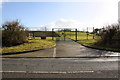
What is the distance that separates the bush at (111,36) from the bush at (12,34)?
8.99 metres

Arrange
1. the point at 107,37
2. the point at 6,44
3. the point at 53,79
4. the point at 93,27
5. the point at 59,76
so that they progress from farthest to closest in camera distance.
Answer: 1. the point at 93,27
2. the point at 107,37
3. the point at 6,44
4. the point at 59,76
5. the point at 53,79

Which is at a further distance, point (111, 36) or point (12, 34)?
point (111, 36)

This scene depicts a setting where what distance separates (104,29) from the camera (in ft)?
56.7

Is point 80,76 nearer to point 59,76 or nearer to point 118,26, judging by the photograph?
point 59,76

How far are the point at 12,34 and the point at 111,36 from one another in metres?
11.0

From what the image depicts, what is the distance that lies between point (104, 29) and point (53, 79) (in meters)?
13.6

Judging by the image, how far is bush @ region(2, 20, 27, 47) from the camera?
51.6 ft

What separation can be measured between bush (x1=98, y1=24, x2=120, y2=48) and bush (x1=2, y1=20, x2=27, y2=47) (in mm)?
8985

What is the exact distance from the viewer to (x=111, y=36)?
54.0 feet

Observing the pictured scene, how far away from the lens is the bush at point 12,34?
619 inches

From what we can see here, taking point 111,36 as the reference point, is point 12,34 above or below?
above

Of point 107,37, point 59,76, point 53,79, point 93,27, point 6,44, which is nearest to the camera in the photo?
point 53,79

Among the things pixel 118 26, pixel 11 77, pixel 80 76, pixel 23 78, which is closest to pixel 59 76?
pixel 80 76

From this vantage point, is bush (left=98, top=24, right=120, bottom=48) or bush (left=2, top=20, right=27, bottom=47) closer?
bush (left=2, top=20, right=27, bottom=47)
